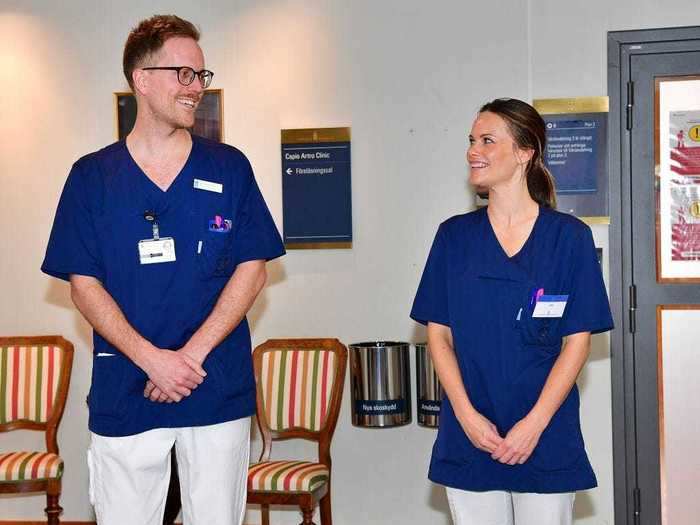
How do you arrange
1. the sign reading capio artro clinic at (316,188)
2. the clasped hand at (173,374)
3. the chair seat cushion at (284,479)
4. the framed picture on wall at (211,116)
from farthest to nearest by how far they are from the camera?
the framed picture on wall at (211,116) → the sign reading capio artro clinic at (316,188) → the chair seat cushion at (284,479) → the clasped hand at (173,374)

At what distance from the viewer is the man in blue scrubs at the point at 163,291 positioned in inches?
98.0

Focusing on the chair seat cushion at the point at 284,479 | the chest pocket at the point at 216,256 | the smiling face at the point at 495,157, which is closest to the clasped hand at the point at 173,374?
the chest pocket at the point at 216,256

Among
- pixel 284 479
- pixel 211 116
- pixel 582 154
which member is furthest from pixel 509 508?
pixel 211 116

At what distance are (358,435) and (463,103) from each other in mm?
1668

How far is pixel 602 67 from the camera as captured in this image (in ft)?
15.0

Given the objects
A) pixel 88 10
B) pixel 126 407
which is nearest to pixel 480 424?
pixel 126 407

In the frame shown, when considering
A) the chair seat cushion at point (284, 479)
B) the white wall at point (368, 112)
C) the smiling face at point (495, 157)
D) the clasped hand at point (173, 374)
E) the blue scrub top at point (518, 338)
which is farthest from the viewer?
the white wall at point (368, 112)

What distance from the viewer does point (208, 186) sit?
2.62 metres

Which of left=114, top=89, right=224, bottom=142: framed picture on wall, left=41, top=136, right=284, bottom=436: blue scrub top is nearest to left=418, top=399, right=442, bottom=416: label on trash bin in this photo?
left=114, top=89, right=224, bottom=142: framed picture on wall

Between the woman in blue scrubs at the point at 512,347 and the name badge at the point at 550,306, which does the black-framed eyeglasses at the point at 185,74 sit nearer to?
the woman in blue scrubs at the point at 512,347

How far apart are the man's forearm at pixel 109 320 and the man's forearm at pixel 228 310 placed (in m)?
0.12

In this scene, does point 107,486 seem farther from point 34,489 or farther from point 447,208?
point 447,208

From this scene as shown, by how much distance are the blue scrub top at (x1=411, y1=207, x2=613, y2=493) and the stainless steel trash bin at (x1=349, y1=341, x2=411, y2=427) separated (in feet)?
5.93

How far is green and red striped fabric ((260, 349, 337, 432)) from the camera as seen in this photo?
15.1 ft
